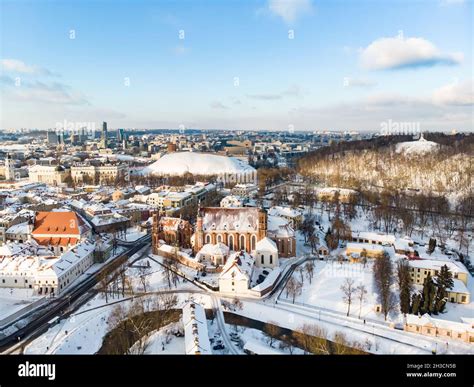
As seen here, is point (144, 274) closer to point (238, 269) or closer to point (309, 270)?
point (238, 269)

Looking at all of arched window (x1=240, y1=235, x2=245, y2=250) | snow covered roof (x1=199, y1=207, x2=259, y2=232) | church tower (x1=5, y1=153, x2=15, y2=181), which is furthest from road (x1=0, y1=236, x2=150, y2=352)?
church tower (x1=5, y1=153, x2=15, y2=181)

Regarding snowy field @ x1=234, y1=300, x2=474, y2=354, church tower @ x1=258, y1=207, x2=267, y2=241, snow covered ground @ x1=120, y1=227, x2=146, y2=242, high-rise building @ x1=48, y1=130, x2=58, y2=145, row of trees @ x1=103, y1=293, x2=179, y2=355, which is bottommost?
snowy field @ x1=234, y1=300, x2=474, y2=354

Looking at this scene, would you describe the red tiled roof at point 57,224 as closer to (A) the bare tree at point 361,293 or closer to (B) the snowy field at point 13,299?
(B) the snowy field at point 13,299

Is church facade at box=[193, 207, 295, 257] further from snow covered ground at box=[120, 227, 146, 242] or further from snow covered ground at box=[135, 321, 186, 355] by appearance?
snow covered ground at box=[135, 321, 186, 355]

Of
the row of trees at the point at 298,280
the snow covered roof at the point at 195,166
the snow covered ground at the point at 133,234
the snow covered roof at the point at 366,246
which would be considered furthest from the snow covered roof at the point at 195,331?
the snow covered roof at the point at 195,166

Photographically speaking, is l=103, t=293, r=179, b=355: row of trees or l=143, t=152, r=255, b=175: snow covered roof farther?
l=143, t=152, r=255, b=175: snow covered roof

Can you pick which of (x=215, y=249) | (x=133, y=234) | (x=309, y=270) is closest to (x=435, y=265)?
(x=309, y=270)

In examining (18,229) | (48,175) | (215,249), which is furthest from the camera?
(48,175)

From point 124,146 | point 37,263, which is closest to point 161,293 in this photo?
point 37,263

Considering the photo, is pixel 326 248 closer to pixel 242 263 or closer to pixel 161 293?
pixel 242 263
